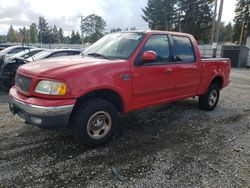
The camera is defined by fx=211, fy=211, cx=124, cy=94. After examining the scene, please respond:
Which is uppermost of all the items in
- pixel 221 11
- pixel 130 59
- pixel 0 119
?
pixel 221 11

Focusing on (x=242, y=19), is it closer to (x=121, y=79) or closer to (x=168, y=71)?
(x=168, y=71)

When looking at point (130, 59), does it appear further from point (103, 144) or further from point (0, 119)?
point (0, 119)

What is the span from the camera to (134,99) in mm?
3777

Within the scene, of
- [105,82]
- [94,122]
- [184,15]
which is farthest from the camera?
[184,15]

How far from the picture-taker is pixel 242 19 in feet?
150

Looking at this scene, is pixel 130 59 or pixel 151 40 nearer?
pixel 130 59

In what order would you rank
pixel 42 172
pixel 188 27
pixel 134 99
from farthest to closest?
1. pixel 188 27
2. pixel 134 99
3. pixel 42 172

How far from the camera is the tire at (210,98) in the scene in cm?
563

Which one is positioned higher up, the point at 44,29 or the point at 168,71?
the point at 44,29

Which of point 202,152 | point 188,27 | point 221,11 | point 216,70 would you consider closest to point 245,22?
point 188,27

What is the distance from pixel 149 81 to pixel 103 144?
54.8 inches

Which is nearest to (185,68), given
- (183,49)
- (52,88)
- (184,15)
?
(183,49)

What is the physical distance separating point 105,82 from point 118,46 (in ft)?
3.47

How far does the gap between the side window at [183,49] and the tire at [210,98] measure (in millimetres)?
1252
